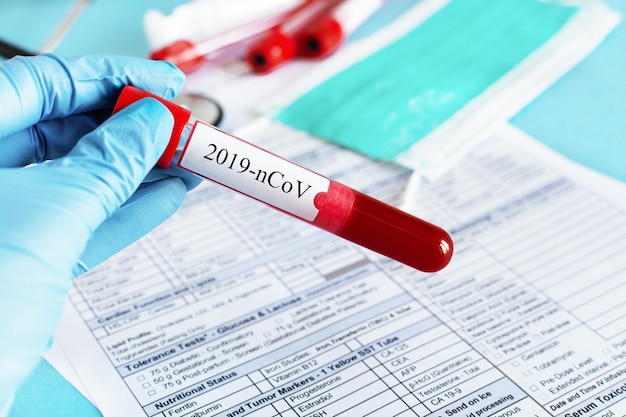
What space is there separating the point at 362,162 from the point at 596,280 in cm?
29

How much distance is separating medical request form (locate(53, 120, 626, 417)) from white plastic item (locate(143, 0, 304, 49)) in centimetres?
28

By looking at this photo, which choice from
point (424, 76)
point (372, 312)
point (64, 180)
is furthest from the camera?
point (424, 76)

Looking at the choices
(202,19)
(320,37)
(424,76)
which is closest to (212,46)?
(202,19)

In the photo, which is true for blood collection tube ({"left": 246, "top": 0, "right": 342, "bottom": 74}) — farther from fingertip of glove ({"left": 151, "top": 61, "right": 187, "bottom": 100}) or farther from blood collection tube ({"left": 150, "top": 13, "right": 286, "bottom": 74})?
fingertip of glove ({"left": 151, "top": 61, "right": 187, "bottom": 100})

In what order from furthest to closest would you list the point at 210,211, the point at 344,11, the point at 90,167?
the point at 344,11 → the point at 210,211 → the point at 90,167

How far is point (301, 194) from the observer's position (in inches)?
22.7

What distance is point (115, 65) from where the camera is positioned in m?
0.62

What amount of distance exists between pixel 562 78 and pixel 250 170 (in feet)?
1.93

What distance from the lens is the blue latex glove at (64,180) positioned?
0.50 meters

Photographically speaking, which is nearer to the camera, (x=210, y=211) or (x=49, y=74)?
(x=49, y=74)

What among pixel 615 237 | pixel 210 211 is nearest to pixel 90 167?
pixel 210 211

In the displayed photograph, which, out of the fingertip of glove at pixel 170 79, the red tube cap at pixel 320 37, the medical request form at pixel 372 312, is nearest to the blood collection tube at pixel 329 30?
the red tube cap at pixel 320 37

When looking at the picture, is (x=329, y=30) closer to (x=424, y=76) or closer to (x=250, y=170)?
(x=424, y=76)

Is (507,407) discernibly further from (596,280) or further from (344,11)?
(344,11)
